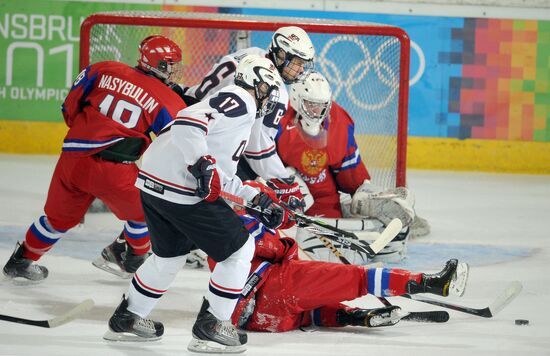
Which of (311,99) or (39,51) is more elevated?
(311,99)

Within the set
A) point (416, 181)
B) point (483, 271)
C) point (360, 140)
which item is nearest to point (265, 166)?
point (483, 271)

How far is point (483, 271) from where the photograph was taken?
5172 mm

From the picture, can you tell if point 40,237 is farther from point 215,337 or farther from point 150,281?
point 215,337

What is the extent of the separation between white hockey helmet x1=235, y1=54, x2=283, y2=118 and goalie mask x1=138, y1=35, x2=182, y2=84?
89 cm

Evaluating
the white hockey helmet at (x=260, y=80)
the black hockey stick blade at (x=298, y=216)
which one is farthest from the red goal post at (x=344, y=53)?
the white hockey helmet at (x=260, y=80)

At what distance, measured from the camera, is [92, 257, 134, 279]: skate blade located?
15.8ft

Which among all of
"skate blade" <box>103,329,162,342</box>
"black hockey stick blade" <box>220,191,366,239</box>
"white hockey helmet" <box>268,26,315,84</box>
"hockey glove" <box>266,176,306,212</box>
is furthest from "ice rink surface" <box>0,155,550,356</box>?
"white hockey helmet" <box>268,26,315,84</box>

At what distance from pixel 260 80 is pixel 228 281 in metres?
0.64

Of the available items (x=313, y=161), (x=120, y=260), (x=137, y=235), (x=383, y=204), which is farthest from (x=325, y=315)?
(x=313, y=161)

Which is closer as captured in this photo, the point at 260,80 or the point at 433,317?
the point at 260,80

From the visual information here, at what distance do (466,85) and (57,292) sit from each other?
4.54 metres

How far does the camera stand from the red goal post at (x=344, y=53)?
5.92 m

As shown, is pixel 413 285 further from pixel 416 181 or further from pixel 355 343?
pixel 416 181

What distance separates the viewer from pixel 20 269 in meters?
4.61
